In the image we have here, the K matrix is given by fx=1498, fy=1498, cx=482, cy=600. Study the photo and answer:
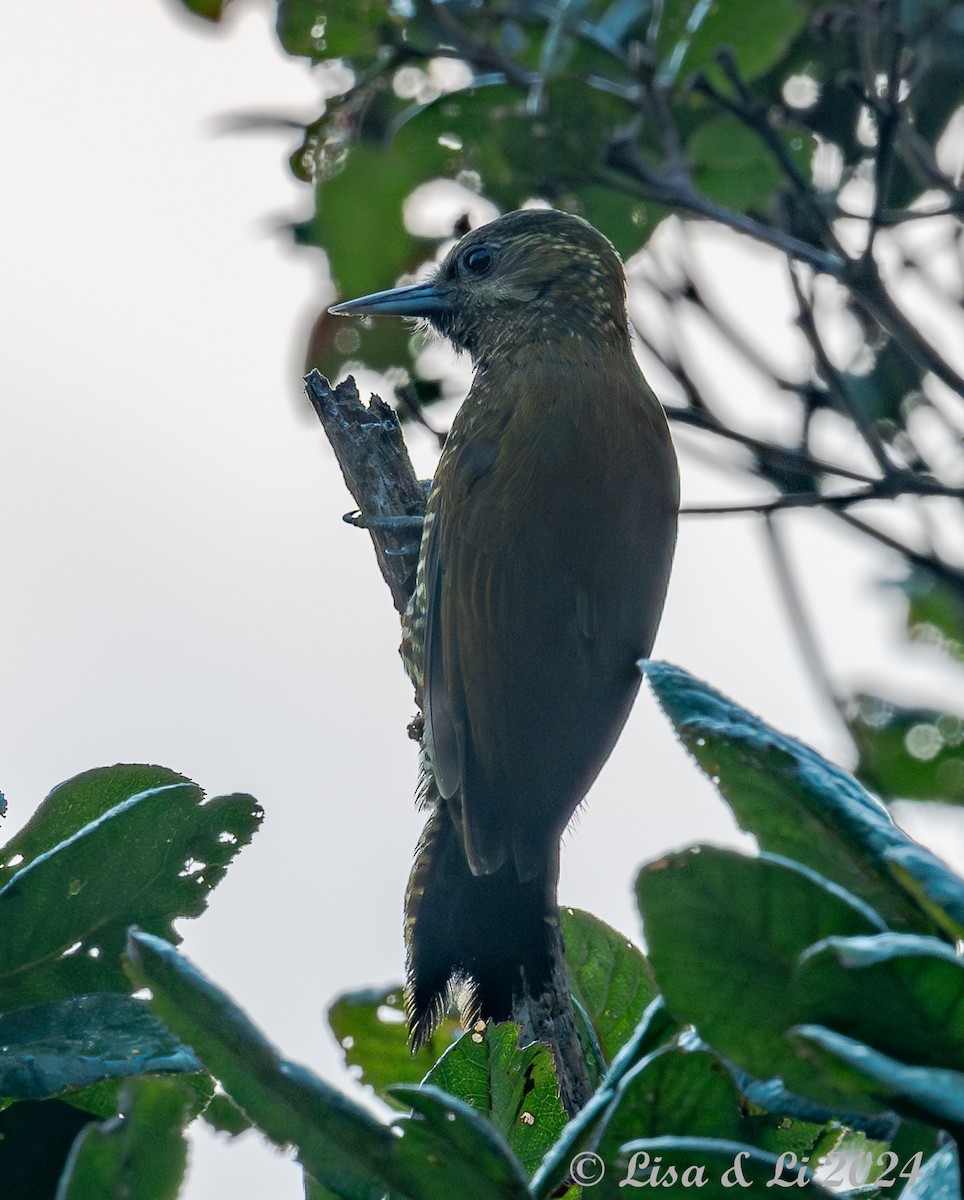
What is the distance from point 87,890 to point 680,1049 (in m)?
0.50

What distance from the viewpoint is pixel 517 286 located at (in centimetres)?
393

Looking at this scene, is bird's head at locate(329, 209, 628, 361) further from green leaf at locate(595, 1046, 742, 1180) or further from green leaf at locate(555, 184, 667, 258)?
green leaf at locate(595, 1046, 742, 1180)

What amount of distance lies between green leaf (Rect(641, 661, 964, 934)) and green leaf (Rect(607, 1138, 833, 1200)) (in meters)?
0.18

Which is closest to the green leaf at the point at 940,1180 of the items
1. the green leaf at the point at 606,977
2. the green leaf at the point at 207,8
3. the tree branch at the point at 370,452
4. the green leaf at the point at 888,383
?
the green leaf at the point at 606,977

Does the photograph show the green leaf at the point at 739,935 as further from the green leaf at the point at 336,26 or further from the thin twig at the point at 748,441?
the green leaf at the point at 336,26

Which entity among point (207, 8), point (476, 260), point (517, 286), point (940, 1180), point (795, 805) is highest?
point (207, 8)

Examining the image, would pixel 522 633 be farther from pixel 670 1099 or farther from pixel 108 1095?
pixel 670 1099

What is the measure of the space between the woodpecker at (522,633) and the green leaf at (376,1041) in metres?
0.33

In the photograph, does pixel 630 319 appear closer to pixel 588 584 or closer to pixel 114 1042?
pixel 588 584

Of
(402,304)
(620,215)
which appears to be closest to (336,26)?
(402,304)

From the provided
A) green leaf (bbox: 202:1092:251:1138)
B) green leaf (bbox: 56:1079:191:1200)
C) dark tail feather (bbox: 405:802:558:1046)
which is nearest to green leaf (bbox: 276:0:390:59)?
dark tail feather (bbox: 405:802:558:1046)

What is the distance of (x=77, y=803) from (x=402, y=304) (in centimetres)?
272

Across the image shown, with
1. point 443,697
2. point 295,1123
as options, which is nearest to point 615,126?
point 443,697

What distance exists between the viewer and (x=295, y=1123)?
1.01m
